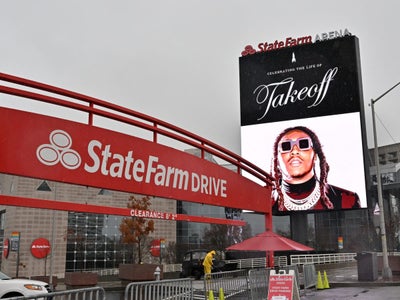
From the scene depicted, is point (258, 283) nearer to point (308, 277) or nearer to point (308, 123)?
point (308, 277)

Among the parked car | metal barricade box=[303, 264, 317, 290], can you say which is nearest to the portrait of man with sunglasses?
metal barricade box=[303, 264, 317, 290]

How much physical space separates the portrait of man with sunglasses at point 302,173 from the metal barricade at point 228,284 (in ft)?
74.0

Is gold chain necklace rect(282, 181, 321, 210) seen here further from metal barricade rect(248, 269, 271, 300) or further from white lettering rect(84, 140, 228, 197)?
white lettering rect(84, 140, 228, 197)

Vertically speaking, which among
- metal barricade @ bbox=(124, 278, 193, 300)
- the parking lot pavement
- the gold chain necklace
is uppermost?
the gold chain necklace

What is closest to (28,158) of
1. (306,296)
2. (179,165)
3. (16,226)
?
(179,165)

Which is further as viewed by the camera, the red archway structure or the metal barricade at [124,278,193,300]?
the metal barricade at [124,278,193,300]

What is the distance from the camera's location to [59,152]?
7281mm

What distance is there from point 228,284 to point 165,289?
196 inches

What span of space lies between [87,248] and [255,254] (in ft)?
49.6

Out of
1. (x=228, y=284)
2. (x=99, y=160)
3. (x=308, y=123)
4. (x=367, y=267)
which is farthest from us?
(x=308, y=123)

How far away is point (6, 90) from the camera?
271 inches

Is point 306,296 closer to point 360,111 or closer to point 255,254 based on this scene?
point 360,111

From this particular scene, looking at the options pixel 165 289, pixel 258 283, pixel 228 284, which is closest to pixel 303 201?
pixel 258 283

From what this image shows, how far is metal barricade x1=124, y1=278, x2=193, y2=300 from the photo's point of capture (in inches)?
332
